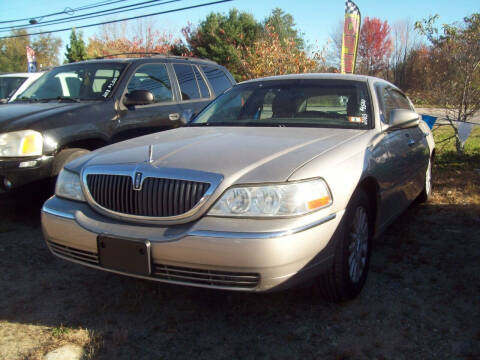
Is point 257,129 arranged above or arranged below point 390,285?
above

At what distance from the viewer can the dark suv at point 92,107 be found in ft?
13.9

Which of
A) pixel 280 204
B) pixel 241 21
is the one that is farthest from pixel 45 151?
pixel 241 21

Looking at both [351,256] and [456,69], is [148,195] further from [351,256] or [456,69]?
[456,69]

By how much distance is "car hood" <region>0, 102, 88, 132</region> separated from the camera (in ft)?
13.9

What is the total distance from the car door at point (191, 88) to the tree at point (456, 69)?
4.05 m

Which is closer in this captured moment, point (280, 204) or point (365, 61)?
point (280, 204)

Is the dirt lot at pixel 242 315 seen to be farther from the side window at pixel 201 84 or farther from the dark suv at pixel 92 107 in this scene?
the side window at pixel 201 84

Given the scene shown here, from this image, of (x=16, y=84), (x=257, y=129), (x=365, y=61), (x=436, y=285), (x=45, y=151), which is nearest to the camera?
(x=436, y=285)

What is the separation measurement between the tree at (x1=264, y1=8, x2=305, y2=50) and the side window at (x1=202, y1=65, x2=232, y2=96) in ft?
55.0

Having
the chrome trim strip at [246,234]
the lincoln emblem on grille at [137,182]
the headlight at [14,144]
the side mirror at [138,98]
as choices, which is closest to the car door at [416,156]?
the chrome trim strip at [246,234]

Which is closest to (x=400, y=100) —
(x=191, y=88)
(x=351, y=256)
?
(x=351, y=256)

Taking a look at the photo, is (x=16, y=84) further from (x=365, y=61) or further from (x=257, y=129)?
(x=365, y=61)

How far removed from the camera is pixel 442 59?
7715 millimetres

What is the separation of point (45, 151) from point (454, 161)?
6222mm
